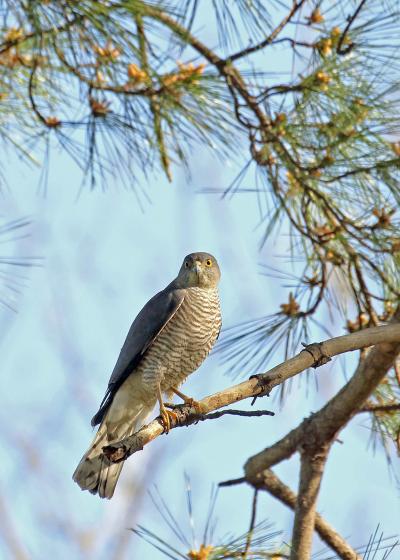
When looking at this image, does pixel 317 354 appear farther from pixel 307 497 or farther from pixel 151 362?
pixel 151 362

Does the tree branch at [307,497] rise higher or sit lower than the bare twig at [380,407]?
lower

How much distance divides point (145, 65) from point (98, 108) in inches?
17.1

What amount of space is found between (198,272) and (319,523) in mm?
1235

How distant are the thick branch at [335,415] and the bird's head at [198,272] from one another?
84cm

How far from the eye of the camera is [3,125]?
4.06 metres

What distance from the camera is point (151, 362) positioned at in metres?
4.08

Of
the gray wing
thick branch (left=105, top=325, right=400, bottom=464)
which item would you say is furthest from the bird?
thick branch (left=105, top=325, right=400, bottom=464)

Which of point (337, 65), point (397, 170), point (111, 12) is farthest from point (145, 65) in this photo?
point (397, 170)

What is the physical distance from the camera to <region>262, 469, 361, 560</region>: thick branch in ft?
12.2

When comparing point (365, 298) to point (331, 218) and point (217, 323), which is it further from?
point (217, 323)

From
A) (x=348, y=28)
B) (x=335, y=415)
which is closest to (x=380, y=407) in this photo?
(x=335, y=415)

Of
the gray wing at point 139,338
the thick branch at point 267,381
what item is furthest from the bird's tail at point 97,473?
the thick branch at point 267,381

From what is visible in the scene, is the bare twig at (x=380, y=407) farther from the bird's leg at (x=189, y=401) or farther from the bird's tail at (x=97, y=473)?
the bird's tail at (x=97, y=473)

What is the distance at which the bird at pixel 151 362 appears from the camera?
4023 millimetres
